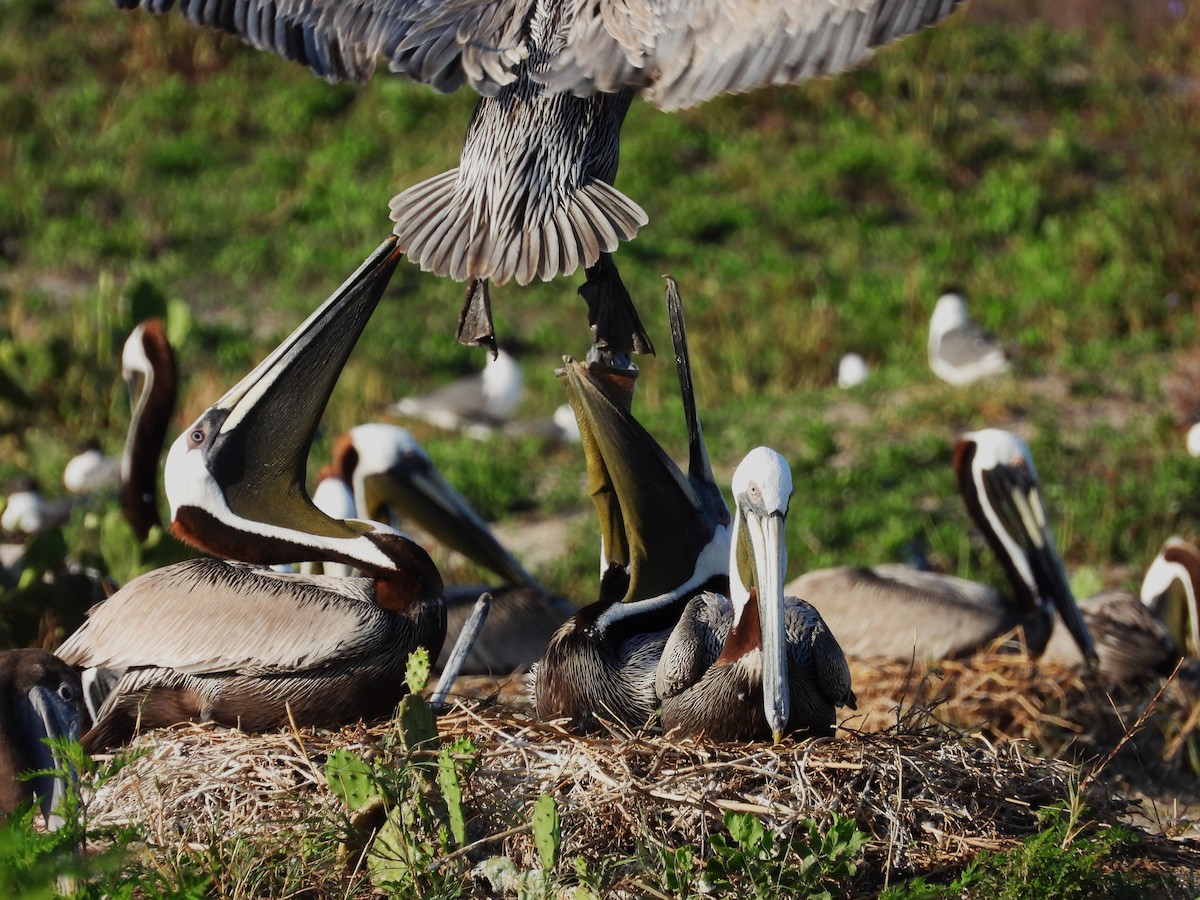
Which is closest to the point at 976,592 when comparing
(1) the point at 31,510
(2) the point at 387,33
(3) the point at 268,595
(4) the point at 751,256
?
(3) the point at 268,595

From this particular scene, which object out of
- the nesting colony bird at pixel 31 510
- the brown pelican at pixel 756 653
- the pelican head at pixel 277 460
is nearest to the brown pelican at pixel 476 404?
the nesting colony bird at pixel 31 510

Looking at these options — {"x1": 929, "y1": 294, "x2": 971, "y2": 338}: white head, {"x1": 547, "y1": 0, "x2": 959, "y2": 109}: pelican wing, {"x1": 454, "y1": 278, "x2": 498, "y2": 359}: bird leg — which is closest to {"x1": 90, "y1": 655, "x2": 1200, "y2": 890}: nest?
{"x1": 454, "y1": 278, "x2": 498, "y2": 359}: bird leg

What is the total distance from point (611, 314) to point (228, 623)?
4.24 feet

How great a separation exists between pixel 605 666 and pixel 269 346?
719 cm

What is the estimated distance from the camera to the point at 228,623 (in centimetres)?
426

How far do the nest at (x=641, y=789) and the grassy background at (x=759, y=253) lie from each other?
3508 mm

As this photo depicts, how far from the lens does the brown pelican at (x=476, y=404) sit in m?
10.4

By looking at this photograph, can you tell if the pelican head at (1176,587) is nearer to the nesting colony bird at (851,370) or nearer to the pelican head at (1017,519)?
the pelican head at (1017,519)

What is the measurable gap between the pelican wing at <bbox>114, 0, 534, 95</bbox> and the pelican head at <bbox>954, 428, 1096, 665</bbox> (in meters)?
3.41

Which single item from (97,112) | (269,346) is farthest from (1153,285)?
(97,112)

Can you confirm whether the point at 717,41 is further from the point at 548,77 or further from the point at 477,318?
the point at 477,318

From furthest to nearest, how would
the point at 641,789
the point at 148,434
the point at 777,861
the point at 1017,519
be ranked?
the point at 1017,519, the point at 148,434, the point at 641,789, the point at 777,861

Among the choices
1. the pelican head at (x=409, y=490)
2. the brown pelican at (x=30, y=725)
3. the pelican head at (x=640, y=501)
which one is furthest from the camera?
the pelican head at (x=409, y=490)

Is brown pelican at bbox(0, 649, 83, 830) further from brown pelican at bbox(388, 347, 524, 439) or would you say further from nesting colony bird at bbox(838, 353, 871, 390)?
nesting colony bird at bbox(838, 353, 871, 390)
